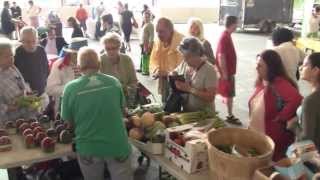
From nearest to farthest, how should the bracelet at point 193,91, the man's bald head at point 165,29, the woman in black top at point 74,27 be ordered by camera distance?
the bracelet at point 193,91 < the man's bald head at point 165,29 < the woman in black top at point 74,27

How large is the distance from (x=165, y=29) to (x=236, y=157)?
8.11 feet

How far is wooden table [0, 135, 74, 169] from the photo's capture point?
2469 millimetres

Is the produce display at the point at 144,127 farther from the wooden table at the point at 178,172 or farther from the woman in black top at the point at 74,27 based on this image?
the woman in black top at the point at 74,27

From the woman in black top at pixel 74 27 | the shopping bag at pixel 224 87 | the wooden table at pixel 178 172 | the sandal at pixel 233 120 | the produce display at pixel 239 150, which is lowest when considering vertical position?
the sandal at pixel 233 120

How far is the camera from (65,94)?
2.46 meters

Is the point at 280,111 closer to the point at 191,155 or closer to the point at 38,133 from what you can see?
the point at 191,155

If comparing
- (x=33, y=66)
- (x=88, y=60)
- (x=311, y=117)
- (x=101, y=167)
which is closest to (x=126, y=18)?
(x=33, y=66)

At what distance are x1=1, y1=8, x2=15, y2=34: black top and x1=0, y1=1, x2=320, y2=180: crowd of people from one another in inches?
362

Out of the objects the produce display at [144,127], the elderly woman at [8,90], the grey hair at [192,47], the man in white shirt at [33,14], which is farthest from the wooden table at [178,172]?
the man in white shirt at [33,14]

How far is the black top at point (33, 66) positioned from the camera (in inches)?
161

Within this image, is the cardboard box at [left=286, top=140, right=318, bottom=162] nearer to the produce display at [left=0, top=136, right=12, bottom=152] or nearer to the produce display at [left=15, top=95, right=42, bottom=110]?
the produce display at [left=0, top=136, right=12, bottom=152]

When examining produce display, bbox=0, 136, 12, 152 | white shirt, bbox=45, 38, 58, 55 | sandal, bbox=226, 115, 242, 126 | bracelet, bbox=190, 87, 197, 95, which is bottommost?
sandal, bbox=226, 115, 242, 126

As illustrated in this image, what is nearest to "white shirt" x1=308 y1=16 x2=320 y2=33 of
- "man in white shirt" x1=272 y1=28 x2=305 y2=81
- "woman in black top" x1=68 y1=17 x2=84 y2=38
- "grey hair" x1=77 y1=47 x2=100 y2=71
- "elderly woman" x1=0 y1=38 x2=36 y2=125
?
"woman in black top" x1=68 y1=17 x2=84 y2=38

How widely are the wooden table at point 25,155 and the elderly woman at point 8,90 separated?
43cm
